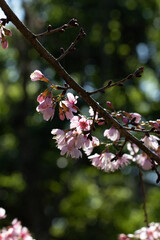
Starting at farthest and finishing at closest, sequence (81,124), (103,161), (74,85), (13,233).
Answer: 1. (13,233)
2. (103,161)
3. (81,124)
4. (74,85)

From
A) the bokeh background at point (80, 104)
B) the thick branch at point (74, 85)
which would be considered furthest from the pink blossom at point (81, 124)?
the bokeh background at point (80, 104)

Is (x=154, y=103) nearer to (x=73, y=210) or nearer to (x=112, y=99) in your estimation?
(x=112, y=99)

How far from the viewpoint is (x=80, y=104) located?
27.7 ft

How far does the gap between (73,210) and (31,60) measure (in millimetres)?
3847

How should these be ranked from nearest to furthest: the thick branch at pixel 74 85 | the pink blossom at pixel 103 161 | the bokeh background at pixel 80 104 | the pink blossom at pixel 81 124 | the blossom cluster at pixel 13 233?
the thick branch at pixel 74 85 → the pink blossom at pixel 81 124 → the pink blossom at pixel 103 161 → the blossom cluster at pixel 13 233 → the bokeh background at pixel 80 104

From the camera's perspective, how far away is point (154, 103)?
962cm

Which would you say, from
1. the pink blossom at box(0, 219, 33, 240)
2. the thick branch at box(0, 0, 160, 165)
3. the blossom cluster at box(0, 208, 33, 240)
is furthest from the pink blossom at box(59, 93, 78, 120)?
the pink blossom at box(0, 219, 33, 240)

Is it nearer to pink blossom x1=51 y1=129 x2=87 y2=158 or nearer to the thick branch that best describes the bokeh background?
pink blossom x1=51 y1=129 x2=87 y2=158

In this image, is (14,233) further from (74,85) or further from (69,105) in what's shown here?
(74,85)

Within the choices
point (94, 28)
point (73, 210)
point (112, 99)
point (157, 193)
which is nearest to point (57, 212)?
point (73, 210)

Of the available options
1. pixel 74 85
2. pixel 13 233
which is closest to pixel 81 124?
pixel 74 85

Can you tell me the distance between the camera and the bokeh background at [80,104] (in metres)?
8.87

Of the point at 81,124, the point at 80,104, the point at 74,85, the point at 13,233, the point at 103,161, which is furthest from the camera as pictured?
the point at 80,104

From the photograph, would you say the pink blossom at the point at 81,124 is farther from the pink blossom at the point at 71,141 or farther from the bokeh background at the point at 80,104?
the bokeh background at the point at 80,104
